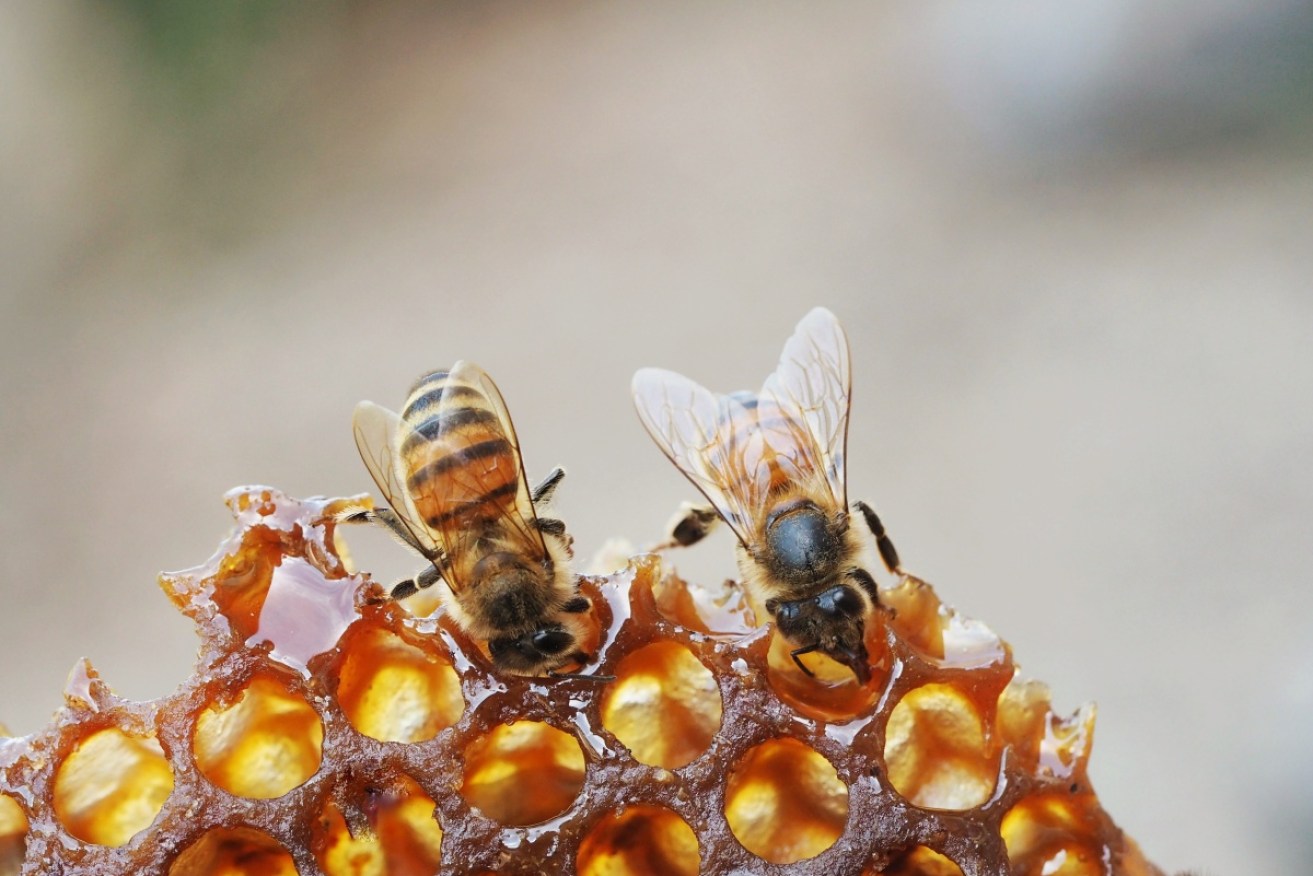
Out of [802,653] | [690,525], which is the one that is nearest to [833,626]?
[802,653]

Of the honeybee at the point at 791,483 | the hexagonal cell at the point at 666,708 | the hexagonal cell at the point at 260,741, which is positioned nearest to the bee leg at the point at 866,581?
the honeybee at the point at 791,483

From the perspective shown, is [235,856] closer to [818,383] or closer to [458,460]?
[458,460]

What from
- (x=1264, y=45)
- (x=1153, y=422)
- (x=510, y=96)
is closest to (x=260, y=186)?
(x=510, y=96)

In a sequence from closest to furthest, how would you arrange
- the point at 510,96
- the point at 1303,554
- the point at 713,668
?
1. the point at 713,668
2. the point at 1303,554
3. the point at 510,96

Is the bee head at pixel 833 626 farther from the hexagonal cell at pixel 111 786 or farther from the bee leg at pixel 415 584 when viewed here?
the hexagonal cell at pixel 111 786

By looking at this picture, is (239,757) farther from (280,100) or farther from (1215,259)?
(280,100)

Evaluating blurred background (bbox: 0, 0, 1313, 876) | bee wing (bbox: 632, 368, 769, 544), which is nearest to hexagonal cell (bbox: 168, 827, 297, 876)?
bee wing (bbox: 632, 368, 769, 544)
